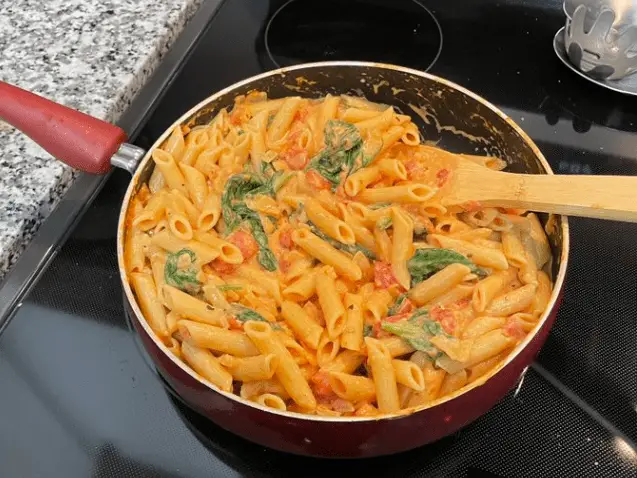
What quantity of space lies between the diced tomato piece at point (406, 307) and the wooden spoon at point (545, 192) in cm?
18

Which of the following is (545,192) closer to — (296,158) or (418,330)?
(418,330)

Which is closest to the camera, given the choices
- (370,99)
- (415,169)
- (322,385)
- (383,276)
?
(322,385)

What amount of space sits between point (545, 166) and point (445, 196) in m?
0.16

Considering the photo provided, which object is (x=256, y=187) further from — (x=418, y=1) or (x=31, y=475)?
(x=418, y=1)

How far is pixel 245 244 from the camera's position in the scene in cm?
113

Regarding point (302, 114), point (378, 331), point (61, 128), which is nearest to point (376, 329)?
point (378, 331)

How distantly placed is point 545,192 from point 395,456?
459 millimetres

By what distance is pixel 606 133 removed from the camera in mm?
1398

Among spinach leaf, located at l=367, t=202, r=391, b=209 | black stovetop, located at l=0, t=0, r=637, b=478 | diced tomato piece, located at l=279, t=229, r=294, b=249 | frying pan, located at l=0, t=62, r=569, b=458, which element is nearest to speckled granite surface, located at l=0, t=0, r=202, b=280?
black stovetop, located at l=0, t=0, r=637, b=478

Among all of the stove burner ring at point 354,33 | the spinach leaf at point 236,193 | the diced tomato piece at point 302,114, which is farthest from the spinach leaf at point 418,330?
the stove burner ring at point 354,33

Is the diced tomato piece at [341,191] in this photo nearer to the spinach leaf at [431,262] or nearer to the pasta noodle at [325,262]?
the pasta noodle at [325,262]

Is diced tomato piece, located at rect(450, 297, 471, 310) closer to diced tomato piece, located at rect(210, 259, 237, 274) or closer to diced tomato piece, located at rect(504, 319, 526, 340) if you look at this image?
diced tomato piece, located at rect(504, 319, 526, 340)

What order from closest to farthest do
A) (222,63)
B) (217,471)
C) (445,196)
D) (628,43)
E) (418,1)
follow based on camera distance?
(217,471) → (445,196) → (628,43) → (222,63) → (418,1)

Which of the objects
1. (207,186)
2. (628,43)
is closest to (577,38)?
(628,43)
